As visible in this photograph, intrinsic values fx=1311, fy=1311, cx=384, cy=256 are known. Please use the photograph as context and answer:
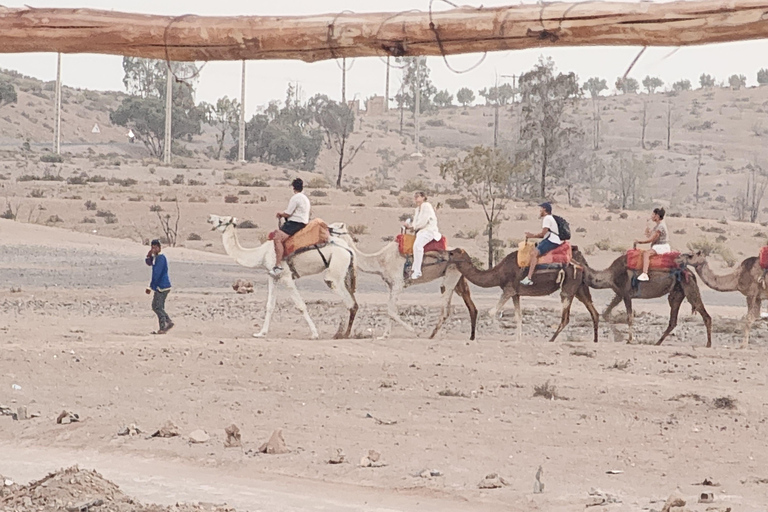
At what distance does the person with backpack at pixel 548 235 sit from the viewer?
19547 mm

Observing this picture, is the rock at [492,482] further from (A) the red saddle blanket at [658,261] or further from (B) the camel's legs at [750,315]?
(B) the camel's legs at [750,315]

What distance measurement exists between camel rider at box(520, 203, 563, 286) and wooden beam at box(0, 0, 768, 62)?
13.5 m

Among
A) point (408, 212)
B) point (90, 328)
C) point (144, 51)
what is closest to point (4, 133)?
point (408, 212)

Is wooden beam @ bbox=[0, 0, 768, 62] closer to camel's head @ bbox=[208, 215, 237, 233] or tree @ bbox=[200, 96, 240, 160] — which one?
camel's head @ bbox=[208, 215, 237, 233]

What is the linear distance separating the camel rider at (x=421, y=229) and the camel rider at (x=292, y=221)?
1.56 m

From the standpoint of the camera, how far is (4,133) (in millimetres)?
95938

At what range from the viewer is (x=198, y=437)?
1177 centimetres

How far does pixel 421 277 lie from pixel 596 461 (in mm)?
8902

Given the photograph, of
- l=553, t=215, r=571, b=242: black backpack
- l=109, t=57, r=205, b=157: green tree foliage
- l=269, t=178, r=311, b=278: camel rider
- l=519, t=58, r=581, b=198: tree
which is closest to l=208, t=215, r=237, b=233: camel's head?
l=269, t=178, r=311, b=278: camel rider

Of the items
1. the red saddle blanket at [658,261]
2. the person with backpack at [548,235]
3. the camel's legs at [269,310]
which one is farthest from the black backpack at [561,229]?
the camel's legs at [269,310]

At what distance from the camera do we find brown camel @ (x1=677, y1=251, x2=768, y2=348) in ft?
66.1

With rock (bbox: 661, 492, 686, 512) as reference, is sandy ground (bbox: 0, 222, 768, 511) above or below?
below

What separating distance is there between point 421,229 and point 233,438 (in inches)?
340

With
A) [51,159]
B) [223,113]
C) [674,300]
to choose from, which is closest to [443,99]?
[223,113]
